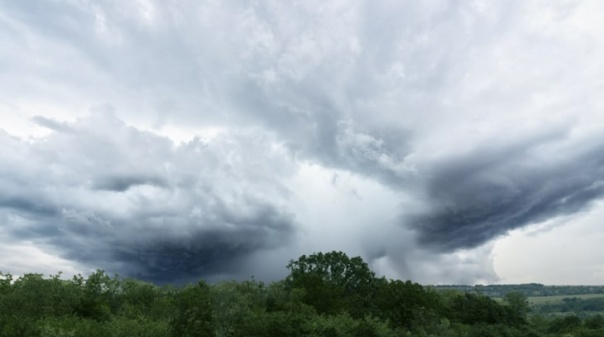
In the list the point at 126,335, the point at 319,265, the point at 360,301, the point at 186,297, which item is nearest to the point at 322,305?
the point at 360,301

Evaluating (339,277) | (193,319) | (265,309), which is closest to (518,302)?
(339,277)

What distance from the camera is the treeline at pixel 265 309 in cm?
7506

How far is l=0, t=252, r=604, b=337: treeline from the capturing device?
7506 cm

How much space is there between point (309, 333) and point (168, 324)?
22.3 m

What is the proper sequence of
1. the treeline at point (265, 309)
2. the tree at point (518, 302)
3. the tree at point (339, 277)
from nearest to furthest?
the treeline at point (265, 309), the tree at point (339, 277), the tree at point (518, 302)

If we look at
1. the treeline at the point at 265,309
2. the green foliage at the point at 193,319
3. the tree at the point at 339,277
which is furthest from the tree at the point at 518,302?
the green foliage at the point at 193,319

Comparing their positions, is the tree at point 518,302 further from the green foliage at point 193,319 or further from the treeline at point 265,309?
the green foliage at point 193,319

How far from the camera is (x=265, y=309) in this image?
96875mm

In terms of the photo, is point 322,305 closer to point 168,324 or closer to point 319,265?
point 319,265

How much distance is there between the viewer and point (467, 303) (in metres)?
128

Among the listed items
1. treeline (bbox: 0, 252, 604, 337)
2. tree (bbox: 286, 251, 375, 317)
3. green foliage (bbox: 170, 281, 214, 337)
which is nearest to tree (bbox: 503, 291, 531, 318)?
treeline (bbox: 0, 252, 604, 337)

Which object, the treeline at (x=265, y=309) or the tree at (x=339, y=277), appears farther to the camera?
the tree at (x=339, y=277)

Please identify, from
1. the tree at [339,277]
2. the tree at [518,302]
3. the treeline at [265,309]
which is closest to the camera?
the treeline at [265,309]

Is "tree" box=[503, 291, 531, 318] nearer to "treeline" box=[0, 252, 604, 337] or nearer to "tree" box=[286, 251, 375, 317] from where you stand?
"treeline" box=[0, 252, 604, 337]
